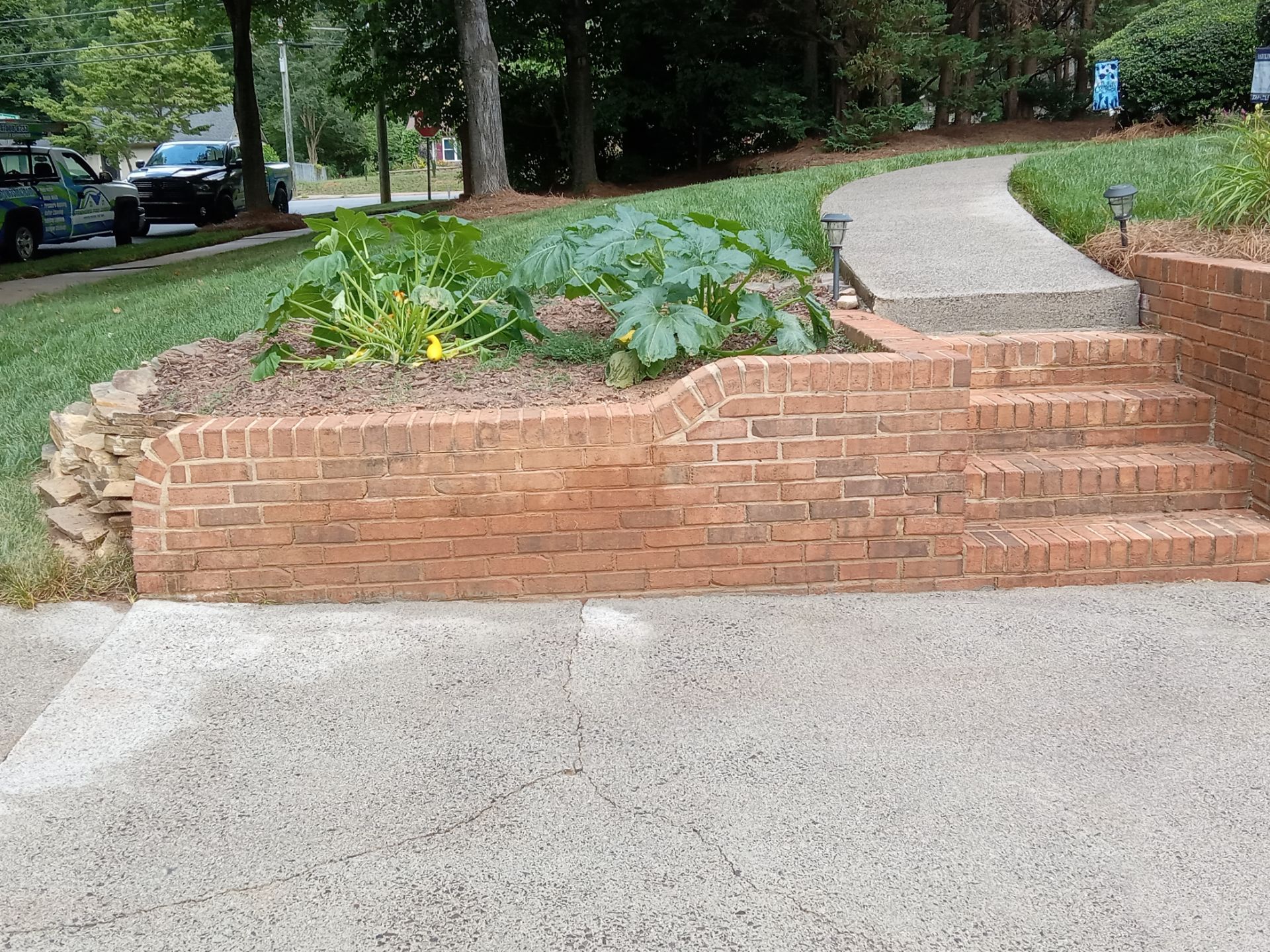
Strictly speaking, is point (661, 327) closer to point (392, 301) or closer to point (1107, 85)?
point (392, 301)

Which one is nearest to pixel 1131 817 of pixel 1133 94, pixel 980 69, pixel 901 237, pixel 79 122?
pixel 901 237

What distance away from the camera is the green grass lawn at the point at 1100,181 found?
20.6 ft

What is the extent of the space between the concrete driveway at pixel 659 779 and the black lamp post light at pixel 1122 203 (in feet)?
7.32

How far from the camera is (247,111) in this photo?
22.2m

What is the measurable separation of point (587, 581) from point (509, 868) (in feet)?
5.03

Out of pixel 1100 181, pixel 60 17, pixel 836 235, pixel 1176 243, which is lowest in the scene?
pixel 1176 243

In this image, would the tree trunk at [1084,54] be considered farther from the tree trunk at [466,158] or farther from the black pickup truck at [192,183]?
the black pickup truck at [192,183]

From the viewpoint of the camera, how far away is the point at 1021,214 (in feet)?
22.8

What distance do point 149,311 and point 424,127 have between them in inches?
611

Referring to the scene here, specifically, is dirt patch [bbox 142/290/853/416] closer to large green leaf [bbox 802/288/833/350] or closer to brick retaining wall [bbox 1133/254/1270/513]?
large green leaf [bbox 802/288/833/350]

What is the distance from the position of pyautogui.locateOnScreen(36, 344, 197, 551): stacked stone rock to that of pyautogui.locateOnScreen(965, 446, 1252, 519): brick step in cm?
306

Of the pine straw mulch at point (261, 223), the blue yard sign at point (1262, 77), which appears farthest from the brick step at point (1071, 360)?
the pine straw mulch at point (261, 223)

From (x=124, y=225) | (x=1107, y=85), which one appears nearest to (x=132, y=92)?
(x=124, y=225)

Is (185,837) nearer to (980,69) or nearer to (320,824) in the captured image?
(320,824)
